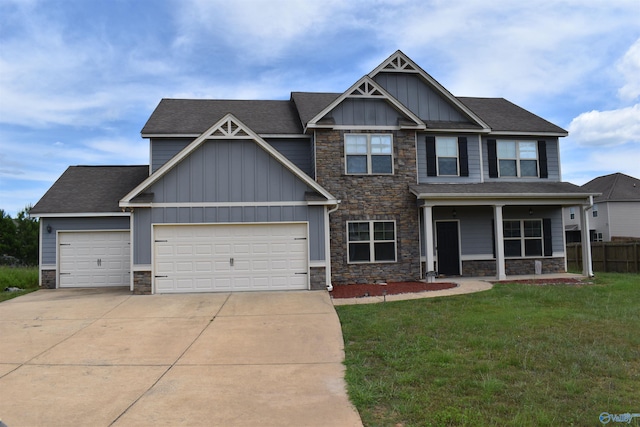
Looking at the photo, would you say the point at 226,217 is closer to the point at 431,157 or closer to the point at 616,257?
the point at 431,157

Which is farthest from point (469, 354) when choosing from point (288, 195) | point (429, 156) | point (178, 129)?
point (178, 129)

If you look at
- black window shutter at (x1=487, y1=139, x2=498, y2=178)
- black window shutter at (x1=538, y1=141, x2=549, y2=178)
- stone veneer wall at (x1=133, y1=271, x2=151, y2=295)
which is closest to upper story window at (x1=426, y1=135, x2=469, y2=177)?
black window shutter at (x1=487, y1=139, x2=498, y2=178)

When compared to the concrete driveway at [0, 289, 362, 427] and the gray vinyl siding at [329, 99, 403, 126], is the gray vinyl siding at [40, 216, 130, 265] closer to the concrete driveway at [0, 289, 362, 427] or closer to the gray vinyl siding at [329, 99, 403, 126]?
the concrete driveway at [0, 289, 362, 427]

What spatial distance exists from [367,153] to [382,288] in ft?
15.4

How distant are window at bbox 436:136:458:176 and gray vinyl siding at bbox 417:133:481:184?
0.22 meters

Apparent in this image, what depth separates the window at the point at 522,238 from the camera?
695 inches

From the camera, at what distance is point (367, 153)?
16078 mm

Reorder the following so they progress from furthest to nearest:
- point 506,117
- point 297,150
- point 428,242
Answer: point 506,117 → point 297,150 → point 428,242

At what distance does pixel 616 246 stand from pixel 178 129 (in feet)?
63.6

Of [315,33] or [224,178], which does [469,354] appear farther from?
[315,33]

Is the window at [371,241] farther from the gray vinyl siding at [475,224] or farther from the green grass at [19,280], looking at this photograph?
the green grass at [19,280]

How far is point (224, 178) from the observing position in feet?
44.9

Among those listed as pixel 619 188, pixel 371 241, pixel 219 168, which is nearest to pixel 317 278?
pixel 371 241

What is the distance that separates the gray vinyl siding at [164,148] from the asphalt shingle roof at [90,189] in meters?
1.86
